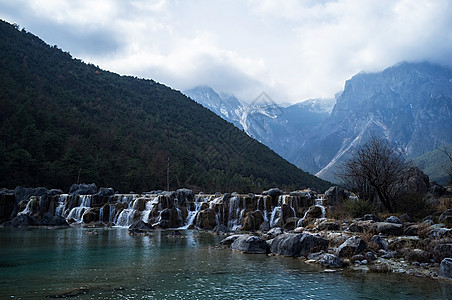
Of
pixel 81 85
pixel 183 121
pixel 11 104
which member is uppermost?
pixel 81 85

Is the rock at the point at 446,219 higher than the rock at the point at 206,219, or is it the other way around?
the rock at the point at 446,219

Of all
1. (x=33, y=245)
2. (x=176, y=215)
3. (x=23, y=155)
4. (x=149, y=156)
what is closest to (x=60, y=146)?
(x=23, y=155)

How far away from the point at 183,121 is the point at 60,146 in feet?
190

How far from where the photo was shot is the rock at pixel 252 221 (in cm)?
3888

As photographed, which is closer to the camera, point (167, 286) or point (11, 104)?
point (167, 286)

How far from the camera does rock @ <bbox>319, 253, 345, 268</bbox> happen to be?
15.5 meters

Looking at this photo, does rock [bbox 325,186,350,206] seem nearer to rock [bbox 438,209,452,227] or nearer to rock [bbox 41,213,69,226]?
rock [bbox 438,209,452,227]

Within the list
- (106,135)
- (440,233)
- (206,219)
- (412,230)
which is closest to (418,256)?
(440,233)

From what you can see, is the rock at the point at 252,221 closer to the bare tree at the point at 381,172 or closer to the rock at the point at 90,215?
the bare tree at the point at 381,172

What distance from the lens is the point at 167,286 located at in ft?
39.1

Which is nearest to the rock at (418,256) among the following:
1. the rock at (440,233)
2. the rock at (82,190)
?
the rock at (440,233)

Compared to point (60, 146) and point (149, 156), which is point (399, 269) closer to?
point (60, 146)

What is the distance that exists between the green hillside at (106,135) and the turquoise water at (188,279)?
47077 millimetres

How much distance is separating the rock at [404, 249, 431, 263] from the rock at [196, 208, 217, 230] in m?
27.6
